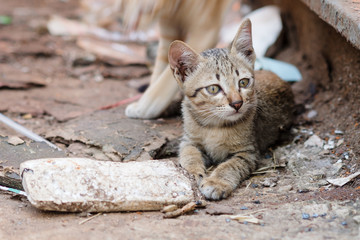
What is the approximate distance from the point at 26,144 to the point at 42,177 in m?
0.95

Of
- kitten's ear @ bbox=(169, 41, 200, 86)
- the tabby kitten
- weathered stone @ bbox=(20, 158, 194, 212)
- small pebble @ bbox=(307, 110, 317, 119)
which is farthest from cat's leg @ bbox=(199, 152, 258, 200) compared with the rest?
small pebble @ bbox=(307, 110, 317, 119)

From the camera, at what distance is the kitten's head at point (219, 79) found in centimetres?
324

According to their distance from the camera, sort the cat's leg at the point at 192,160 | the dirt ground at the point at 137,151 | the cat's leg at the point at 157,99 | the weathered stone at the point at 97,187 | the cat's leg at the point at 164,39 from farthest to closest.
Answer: the cat's leg at the point at 164,39 < the cat's leg at the point at 157,99 < the cat's leg at the point at 192,160 < the weathered stone at the point at 97,187 < the dirt ground at the point at 137,151

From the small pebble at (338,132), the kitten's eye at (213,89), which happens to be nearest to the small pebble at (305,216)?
the kitten's eye at (213,89)

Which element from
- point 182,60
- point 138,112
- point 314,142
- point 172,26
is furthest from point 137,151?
point 314,142

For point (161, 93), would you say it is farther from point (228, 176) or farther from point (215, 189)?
point (215, 189)

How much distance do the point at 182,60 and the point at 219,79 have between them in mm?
327

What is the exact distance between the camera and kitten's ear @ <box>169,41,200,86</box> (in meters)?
3.31

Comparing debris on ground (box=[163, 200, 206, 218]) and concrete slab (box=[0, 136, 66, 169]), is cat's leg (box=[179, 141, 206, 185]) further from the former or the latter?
concrete slab (box=[0, 136, 66, 169])

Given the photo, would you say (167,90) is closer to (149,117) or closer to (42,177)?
(149,117)

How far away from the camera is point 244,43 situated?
3.52 metres

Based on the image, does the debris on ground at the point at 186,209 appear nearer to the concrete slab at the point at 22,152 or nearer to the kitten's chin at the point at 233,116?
the kitten's chin at the point at 233,116

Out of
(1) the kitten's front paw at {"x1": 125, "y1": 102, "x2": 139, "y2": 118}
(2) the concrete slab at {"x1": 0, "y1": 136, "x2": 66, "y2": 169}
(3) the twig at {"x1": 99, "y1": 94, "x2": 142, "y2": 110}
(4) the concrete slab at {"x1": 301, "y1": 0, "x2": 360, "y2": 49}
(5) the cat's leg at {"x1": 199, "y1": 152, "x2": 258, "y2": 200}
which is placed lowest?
(2) the concrete slab at {"x1": 0, "y1": 136, "x2": 66, "y2": 169}

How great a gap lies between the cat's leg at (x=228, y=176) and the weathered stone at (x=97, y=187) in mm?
177
